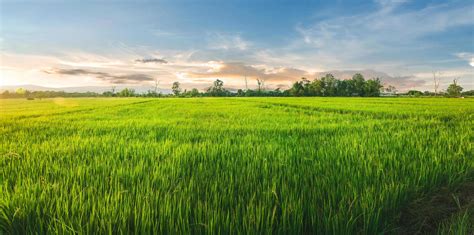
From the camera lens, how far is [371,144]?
4.63 metres

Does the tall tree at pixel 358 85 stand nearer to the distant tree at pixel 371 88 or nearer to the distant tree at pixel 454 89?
the distant tree at pixel 371 88

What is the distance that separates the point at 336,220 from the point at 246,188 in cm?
80

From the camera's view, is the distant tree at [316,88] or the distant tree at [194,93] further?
the distant tree at [194,93]

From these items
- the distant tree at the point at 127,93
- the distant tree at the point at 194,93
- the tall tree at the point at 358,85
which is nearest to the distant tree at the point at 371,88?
the tall tree at the point at 358,85

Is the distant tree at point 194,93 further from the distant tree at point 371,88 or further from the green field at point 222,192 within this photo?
the green field at point 222,192

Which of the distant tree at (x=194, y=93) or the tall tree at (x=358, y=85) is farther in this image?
the distant tree at (x=194, y=93)

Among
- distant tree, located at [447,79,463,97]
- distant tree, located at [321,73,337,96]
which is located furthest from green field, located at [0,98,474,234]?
distant tree, located at [447,79,463,97]

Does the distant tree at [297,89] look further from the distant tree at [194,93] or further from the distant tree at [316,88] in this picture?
the distant tree at [194,93]

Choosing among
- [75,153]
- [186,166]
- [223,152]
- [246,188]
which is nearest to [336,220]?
[246,188]

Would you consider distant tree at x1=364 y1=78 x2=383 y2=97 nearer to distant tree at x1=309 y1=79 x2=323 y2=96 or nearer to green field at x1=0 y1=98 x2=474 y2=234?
distant tree at x1=309 y1=79 x2=323 y2=96

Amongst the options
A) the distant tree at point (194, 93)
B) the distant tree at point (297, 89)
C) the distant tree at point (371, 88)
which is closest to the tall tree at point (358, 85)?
the distant tree at point (371, 88)

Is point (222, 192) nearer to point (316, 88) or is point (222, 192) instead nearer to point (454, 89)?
point (316, 88)

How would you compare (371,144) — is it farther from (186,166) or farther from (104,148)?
(104,148)

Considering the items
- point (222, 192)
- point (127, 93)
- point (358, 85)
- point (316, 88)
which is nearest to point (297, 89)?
point (316, 88)
